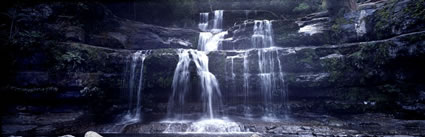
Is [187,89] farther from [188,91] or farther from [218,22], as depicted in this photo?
[218,22]

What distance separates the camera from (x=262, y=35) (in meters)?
12.1

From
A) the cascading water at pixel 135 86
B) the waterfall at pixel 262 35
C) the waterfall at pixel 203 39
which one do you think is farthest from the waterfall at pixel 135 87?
the waterfall at pixel 262 35

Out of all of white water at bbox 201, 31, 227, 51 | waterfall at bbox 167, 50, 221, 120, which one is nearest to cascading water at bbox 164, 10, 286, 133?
waterfall at bbox 167, 50, 221, 120

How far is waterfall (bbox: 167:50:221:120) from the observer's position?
9.76 metres

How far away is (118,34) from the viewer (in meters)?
11.9

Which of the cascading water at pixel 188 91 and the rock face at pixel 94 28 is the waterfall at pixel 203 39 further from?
the cascading water at pixel 188 91

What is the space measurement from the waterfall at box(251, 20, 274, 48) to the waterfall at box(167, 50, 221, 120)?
4028 mm

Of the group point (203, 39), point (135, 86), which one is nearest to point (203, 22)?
point (203, 39)

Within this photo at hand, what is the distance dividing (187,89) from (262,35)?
596cm

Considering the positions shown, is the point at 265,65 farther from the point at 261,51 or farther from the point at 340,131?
the point at 340,131

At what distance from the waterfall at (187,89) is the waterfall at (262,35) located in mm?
4028

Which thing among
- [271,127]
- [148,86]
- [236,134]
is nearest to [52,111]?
[148,86]

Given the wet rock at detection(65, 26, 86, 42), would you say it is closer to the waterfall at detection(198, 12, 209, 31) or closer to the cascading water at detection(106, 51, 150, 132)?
the cascading water at detection(106, 51, 150, 132)

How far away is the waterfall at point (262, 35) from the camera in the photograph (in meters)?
11.9
